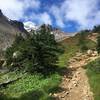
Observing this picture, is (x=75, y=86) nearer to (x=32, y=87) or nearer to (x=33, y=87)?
(x=33, y=87)

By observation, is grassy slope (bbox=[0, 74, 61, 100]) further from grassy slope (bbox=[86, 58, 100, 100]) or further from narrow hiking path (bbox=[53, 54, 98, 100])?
grassy slope (bbox=[86, 58, 100, 100])

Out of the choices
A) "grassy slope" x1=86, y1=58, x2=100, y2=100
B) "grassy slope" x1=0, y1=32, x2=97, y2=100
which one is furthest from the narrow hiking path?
"grassy slope" x1=0, y1=32, x2=97, y2=100

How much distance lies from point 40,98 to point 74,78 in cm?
875

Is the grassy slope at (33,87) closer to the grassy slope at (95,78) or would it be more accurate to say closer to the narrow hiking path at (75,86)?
the narrow hiking path at (75,86)

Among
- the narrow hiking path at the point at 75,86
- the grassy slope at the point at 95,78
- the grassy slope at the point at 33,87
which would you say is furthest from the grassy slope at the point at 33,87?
the grassy slope at the point at 95,78

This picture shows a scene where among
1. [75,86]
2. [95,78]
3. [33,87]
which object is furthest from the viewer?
[95,78]

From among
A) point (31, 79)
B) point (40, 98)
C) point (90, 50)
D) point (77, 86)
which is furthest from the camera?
point (90, 50)

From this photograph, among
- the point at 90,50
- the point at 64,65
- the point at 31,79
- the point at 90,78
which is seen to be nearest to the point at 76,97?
the point at 90,78

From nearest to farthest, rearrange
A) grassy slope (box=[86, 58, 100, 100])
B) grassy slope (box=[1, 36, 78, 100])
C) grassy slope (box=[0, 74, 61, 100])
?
grassy slope (box=[86, 58, 100, 100])
grassy slope (box=[0, 74, 61, 100])
grassy slope (box=[1, 36, 78, 100])

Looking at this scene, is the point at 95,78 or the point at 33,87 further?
the point at 95,78

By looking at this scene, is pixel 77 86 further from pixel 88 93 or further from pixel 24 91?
pixel 24 91

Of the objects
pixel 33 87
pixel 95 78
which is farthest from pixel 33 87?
pixel 95 78

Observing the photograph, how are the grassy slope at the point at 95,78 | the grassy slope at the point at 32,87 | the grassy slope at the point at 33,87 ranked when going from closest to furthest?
the grassy slope at the point at 95,78, the grassy slope at the point at 32,87, the grassy slope at the point at 33,87

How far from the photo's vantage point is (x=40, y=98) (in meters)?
30.5
